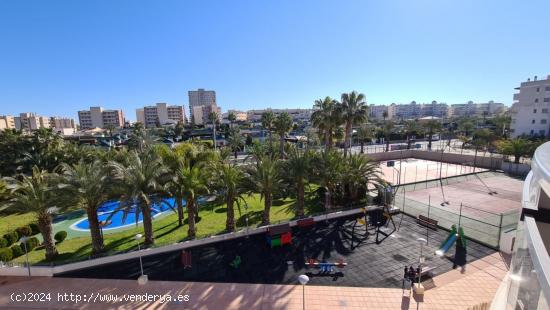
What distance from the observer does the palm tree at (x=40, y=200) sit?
47.9ft

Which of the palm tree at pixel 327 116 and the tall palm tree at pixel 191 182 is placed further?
the palm tree at pixel 327 116

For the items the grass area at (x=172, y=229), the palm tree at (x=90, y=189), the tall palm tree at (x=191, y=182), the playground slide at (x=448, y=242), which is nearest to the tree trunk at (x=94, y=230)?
the palm tree at (x=90, y=189)

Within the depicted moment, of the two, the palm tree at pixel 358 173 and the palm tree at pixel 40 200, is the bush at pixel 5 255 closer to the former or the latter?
the palm tree at pixel 40 200

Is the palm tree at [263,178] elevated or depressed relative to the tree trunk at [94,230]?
elevated

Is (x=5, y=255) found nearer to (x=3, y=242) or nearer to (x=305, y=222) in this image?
(x=3, y=242)

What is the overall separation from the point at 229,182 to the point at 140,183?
5.05 m

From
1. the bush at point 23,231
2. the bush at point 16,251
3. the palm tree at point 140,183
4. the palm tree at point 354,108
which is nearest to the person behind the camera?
the palm tree at point 140,183

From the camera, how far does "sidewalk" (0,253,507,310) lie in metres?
11.4

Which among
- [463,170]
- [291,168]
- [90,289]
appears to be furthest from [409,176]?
[90,289]

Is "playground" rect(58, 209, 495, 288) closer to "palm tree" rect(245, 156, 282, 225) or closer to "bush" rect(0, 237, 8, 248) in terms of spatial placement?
"palm tree" rect(245, 156, 282, 225)

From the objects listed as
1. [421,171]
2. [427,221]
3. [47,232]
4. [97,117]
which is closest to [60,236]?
[47,232]

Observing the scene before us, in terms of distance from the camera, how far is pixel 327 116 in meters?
36.5

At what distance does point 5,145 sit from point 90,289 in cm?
→ 3038

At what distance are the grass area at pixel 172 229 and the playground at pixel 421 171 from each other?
17177 mm
